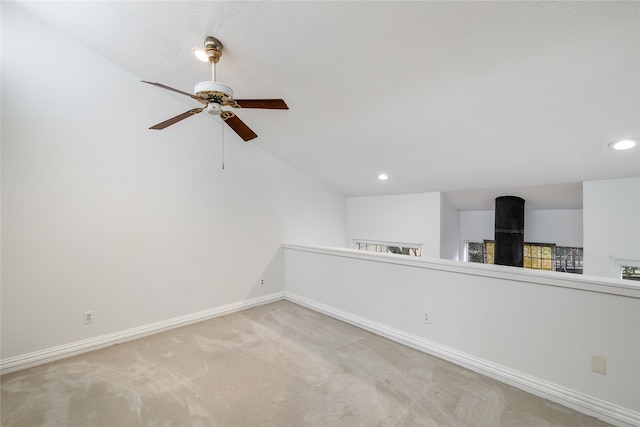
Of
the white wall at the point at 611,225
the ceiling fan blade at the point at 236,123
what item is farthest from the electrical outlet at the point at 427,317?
the ceiling fan blade at the point at 236,123

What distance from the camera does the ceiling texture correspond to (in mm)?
1526

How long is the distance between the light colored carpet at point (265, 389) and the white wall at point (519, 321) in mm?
141

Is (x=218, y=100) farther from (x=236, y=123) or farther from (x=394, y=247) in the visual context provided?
(x=394, y=247)

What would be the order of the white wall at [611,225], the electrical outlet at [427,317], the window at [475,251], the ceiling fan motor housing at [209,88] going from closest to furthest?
the ceiling fan motor housing at [209,88]
the electrical outlet at [427,317]
the white wall at [611,225]
the window at [475,251]

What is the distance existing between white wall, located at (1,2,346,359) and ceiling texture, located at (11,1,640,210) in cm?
29

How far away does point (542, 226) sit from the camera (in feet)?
14.7

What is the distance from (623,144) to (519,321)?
5.76 feet

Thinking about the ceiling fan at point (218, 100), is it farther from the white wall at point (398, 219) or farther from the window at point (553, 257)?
the window at point (553, 257)

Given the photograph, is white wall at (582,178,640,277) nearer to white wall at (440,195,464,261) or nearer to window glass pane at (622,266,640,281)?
window glass pane at (622,266,640,281)

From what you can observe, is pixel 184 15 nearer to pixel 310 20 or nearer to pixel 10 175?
pixel 310 20

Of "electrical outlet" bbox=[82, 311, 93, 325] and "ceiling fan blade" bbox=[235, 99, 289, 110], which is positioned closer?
"ceiling fan blade" bbox=[235, 99, 289, 110]

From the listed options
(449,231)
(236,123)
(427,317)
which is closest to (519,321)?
(427,317)

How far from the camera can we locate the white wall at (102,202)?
2.32 metres

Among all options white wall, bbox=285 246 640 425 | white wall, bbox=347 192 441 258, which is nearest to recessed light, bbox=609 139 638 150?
white wall, bbox=285 246 640 425
